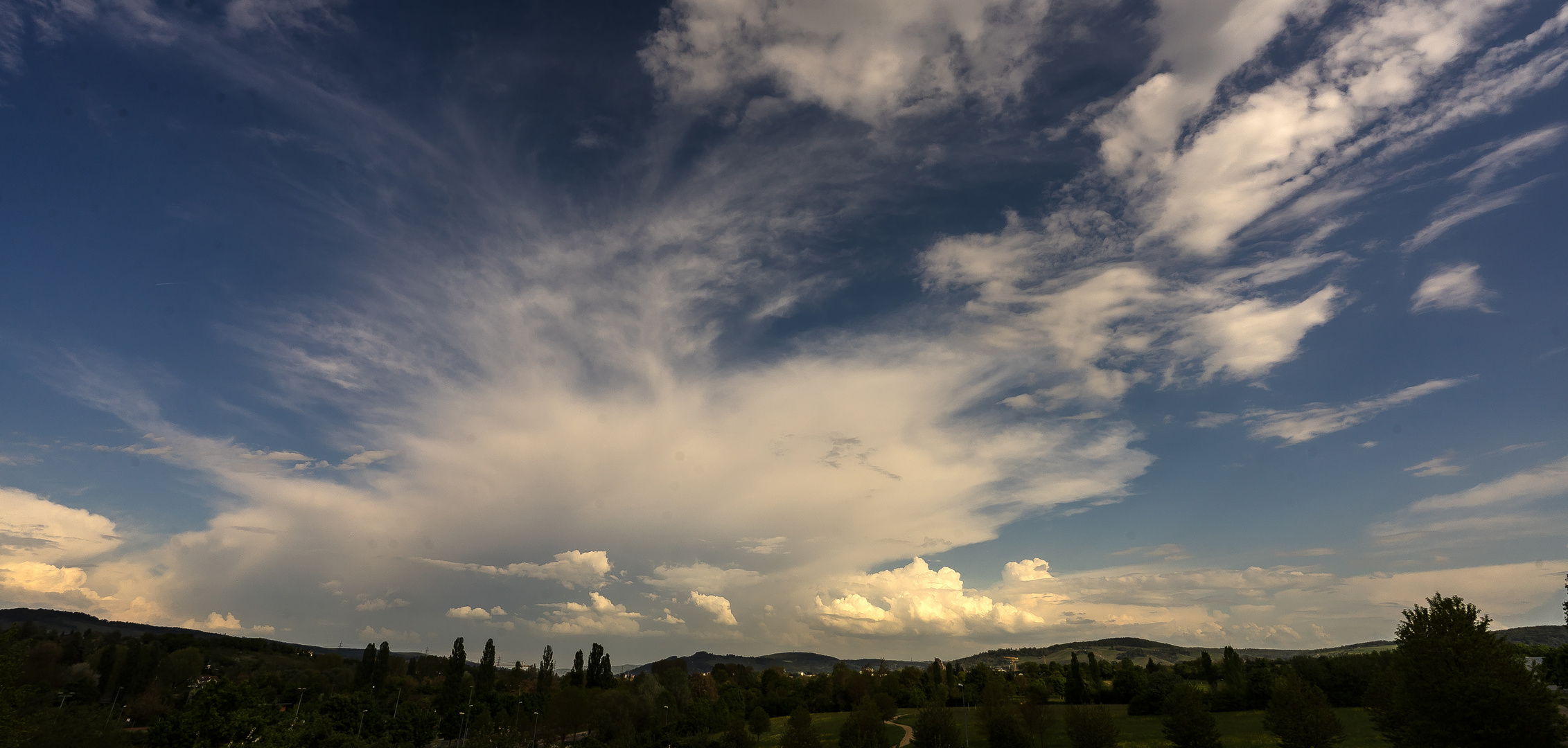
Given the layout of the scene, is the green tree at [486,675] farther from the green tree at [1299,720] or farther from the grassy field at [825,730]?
the green tree at [1299,720]

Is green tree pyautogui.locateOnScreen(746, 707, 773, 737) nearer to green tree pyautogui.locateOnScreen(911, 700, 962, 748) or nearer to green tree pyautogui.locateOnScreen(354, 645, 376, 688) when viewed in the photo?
green tree pyautogui.locateOnScreen(911, 700, 962, 748)

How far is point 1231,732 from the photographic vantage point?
280 ft

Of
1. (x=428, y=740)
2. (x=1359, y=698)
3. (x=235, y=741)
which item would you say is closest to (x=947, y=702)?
(x=1359, y=698)

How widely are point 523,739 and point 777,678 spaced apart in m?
76.5

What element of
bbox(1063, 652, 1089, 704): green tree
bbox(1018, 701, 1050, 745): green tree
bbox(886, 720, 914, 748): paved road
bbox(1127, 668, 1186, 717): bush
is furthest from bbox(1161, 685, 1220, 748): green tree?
bbox(1063, 652, 1089, 704): green tree

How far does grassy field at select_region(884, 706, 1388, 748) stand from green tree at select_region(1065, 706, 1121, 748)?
6.76 metres

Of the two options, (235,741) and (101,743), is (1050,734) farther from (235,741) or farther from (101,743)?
(101,743)

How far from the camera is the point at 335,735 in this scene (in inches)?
2933

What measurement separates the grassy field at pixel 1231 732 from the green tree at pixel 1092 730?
6762 millimetres

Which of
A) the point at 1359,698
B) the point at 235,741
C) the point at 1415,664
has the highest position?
the point at 1415,664

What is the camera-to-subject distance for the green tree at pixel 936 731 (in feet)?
248

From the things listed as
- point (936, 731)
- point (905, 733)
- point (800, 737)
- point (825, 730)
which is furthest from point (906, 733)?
point (800, 737)

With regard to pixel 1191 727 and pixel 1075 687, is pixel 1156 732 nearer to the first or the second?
pixel 1191 727

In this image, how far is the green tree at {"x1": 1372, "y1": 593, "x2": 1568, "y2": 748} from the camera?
36.3 m
